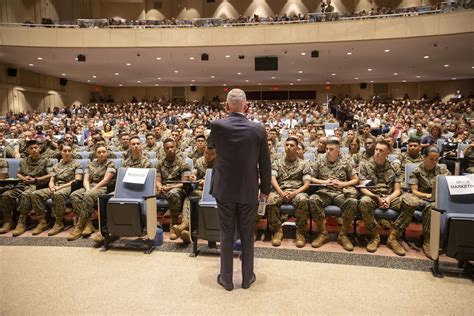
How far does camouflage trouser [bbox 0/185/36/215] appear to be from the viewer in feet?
13.8

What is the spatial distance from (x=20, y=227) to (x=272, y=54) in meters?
12.4

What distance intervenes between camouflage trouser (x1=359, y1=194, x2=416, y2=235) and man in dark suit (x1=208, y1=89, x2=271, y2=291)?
1.59 m

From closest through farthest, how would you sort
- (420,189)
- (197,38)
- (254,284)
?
(254,284), (420,189), (197,38)

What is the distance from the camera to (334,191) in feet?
12.9

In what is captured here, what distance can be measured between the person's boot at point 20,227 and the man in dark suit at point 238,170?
3.02 m

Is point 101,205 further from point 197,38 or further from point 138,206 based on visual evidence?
point 197,38

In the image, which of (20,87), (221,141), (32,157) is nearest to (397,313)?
(221,141)

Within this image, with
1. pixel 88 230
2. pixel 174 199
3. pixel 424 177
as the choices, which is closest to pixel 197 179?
pixel 174 199

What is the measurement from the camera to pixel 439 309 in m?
2.38

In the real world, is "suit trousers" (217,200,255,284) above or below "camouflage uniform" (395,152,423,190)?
below

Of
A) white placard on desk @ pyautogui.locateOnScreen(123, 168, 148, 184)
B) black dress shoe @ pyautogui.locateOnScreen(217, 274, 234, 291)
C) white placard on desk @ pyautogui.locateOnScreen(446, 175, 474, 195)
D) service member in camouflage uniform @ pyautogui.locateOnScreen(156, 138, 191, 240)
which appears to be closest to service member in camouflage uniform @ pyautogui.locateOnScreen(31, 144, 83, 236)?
white placard on desk @ pyautogui.locateOnScreen(123, 168, 148, 184)

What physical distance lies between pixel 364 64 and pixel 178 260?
16.1m

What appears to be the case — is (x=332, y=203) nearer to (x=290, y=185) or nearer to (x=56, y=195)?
(x=290, y=185)

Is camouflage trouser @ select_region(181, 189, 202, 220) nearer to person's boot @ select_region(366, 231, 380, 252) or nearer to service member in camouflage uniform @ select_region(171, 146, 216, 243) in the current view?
service member in camouflage uniform @ select_region(171, 146, 216, 243)
